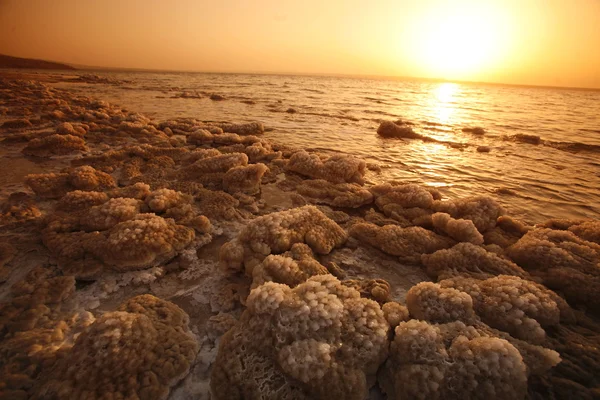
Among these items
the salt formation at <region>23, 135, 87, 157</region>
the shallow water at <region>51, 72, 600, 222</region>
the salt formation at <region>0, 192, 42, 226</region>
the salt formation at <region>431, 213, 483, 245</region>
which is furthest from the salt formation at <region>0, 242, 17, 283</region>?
the shallow water at <region>51, 72, 600, 222</region>

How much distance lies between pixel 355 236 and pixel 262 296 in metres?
1.88

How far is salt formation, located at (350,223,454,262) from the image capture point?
10.6 feet

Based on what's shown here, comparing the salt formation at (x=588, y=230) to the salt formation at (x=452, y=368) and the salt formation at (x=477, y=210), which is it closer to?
the salt formation at (x=477, y=210)

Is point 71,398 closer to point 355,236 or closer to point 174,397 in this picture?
point 174,397

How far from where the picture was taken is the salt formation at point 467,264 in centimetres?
284

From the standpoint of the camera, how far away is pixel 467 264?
2.94 m

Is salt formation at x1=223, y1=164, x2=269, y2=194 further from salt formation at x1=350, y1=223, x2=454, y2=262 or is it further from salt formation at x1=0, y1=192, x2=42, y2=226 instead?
salt formation at x1=0, y1=192, x2=42, y2=226

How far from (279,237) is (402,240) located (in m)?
1.50

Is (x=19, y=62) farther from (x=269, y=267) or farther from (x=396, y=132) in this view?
(x=269, y=267)

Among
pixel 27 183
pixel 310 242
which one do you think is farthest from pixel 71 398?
pixel 27 183

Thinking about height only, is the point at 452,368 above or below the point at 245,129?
below

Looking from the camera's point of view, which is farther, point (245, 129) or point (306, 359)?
point (245, 129)

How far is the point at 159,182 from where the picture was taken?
487 cm

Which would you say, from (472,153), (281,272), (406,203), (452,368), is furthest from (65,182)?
(472,153)
